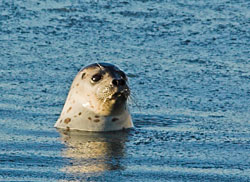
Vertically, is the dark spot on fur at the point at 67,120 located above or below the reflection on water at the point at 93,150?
above

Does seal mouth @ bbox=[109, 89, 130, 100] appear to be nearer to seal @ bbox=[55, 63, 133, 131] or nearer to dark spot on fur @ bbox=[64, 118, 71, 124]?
seal @ bbox=[55, 63, 133, 131]

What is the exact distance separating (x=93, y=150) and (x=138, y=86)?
2.49 metres

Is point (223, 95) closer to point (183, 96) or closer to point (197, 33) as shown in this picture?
point (183, 96)

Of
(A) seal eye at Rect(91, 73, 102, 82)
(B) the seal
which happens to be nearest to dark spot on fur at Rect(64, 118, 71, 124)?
(B) the seal

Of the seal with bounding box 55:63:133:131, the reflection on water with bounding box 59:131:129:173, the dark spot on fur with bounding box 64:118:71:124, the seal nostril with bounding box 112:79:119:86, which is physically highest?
the seal nostril with bounding box 112:79:119:86

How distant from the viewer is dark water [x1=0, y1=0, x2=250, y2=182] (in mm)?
6957

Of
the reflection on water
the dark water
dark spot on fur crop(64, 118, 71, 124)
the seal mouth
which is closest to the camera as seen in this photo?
the reflection on water

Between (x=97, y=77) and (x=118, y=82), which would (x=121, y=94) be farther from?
(x=97, y=77)

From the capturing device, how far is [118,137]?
815 cm

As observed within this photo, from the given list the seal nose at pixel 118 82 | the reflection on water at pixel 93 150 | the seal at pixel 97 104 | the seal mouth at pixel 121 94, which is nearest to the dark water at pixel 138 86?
the reflection on water at pixel 93 150

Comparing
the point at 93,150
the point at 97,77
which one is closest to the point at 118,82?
the point at 97,77

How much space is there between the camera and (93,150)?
7.50m

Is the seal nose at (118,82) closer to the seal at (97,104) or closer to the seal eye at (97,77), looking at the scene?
the seal at (97,104)

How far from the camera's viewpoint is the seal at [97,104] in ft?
27.3
